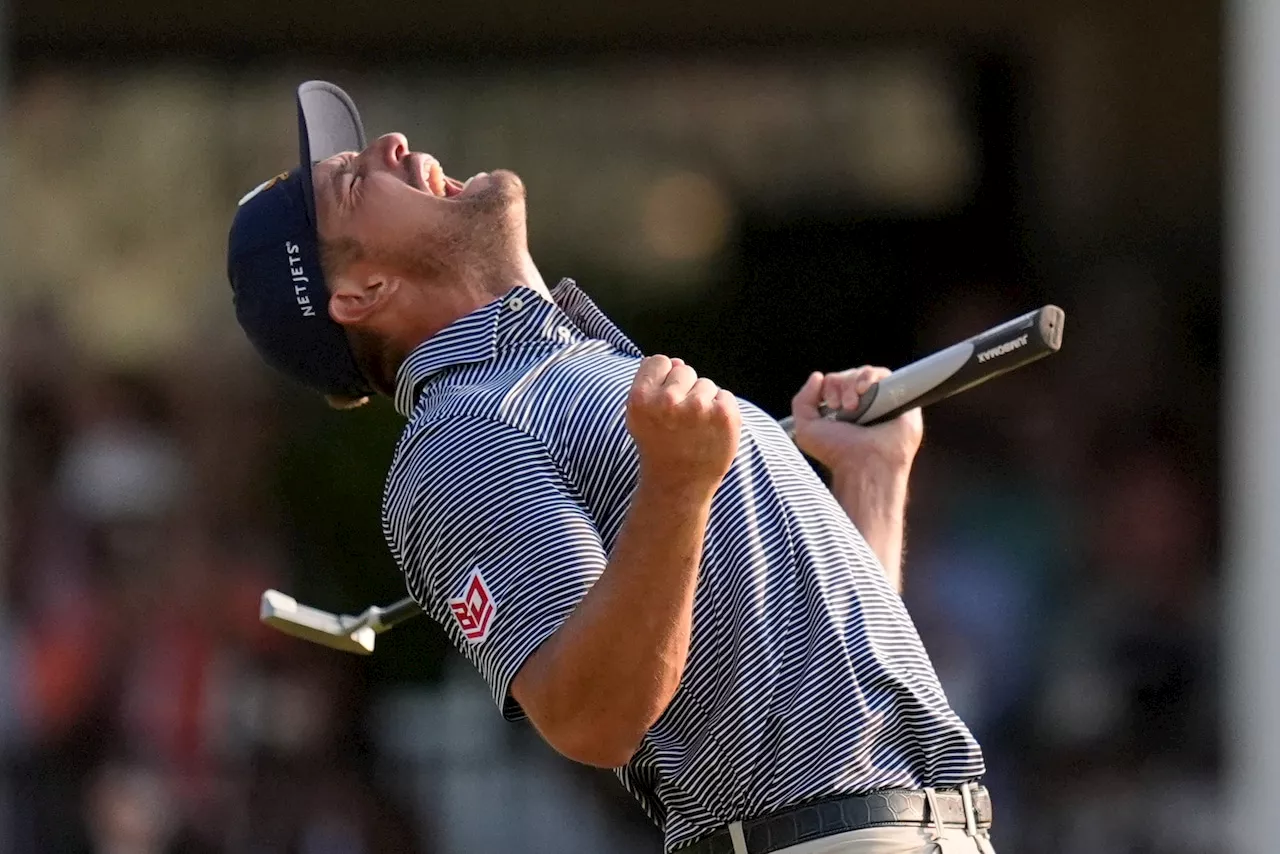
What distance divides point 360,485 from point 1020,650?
2754 millimetres

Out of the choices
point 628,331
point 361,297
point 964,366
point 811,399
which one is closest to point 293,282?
point 361,297

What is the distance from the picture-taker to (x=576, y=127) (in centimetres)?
953

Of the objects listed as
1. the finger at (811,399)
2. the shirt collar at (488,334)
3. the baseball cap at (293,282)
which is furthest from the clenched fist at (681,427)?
the finger at (811,399)

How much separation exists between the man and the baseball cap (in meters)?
0.21

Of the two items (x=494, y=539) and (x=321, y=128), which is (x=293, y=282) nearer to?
(x=321, y=128)

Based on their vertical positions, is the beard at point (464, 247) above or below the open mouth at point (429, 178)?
below

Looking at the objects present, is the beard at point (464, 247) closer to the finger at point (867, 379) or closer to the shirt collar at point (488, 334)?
the shirt collar at point (488, 334)

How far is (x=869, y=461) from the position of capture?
3.76 m

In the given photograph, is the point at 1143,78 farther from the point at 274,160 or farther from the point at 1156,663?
the point at 274,160

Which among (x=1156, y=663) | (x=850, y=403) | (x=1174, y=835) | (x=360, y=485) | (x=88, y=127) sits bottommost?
(x=1174, y=835)

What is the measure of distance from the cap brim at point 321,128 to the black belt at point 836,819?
1257mm

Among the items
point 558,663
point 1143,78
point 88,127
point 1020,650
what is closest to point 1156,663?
point 1020,650

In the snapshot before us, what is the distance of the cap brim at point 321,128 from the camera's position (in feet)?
11.6

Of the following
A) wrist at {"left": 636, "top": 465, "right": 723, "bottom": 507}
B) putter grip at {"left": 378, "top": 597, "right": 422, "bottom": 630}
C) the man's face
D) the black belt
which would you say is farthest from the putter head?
wrist at {"left": 636, "top": 465, "right": 723, "bottom": 507}
